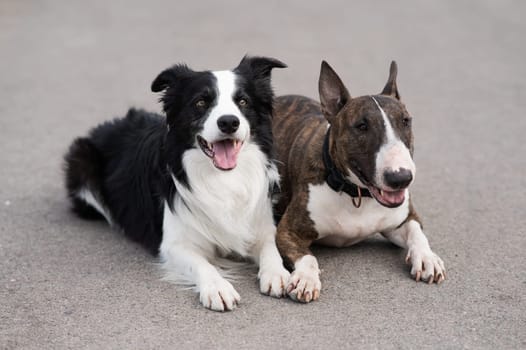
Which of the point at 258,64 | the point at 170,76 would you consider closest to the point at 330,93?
the point at 258,64

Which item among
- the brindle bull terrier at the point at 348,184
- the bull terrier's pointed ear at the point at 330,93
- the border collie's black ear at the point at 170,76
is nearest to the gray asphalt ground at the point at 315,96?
the brindle bull terrier at the point at 348,184

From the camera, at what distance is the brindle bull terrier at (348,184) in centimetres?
441

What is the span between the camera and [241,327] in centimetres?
413

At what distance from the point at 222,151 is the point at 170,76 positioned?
639mm

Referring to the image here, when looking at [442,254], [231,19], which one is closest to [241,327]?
[442,254]

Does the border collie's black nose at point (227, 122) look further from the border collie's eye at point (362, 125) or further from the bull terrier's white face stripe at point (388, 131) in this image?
the bull terrier's white face stripe at point (388, 131)

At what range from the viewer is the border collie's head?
4.52 meters

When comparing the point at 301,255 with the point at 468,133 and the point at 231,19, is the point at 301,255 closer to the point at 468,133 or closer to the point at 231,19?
the point at 468,133

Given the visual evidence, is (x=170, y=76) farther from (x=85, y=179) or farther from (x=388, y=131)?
(x=85, y=179)

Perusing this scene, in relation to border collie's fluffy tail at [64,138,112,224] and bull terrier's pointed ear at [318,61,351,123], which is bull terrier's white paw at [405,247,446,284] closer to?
bull terrier's pointed ear at [318,61,351,123]

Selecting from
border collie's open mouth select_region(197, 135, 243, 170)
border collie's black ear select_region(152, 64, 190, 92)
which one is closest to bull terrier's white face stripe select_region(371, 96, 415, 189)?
border collie's open mouth select_region(197, 135, 243, 170)

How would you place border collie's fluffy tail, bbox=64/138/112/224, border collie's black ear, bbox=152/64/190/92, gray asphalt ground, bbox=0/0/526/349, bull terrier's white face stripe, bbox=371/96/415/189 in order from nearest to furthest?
gray asphalt ground, bbox=0/0/526/349, bull terrier's white face stripe, bbox=371/96/415/189, border collie's black ear, bbox=152/64/190/92, border collie's fluffy tail, bbox=64/138/112/224

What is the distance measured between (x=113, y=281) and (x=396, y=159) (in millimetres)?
2015

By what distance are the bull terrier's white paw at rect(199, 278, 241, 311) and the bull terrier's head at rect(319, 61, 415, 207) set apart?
1048 mm
